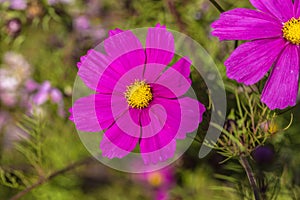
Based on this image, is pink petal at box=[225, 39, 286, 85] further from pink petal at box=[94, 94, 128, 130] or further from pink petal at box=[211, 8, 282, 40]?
pink petal at box=[94, 94, 128, 130]

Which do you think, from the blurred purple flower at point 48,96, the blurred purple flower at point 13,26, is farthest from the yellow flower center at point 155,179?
the blurred purple flower at point 13,26

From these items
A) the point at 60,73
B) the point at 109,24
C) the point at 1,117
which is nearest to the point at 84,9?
the point at 109,24

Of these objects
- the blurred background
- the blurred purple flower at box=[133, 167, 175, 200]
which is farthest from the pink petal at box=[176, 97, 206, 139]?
the blurred purple flower at box=[133, 167, 175, 200]

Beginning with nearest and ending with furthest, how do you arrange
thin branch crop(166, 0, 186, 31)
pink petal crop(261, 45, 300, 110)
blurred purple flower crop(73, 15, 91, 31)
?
pink petal crop(261, 45, 300, 110) → thin branch crop(166, 0, 186, 31) → blurred purple flower crop(73, 15, 91, 31)

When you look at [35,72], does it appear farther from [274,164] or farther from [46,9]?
[274,164]

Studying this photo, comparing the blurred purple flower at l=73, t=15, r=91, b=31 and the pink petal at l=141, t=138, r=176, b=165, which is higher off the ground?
the blurred purple flower at l=73, t=15, r=91, b=31

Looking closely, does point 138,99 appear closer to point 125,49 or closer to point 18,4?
point 125,49

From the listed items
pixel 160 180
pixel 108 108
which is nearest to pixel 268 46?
pixel 108 108
